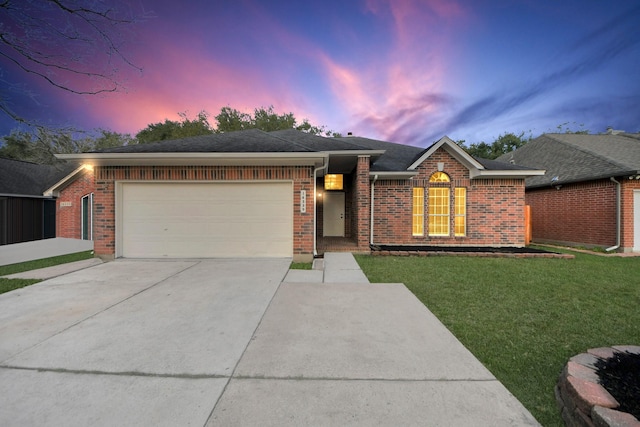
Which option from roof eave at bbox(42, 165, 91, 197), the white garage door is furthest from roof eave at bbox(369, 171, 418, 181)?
roof eave at bbox(42, 165, 91, 197)

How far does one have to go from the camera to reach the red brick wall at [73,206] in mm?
13781

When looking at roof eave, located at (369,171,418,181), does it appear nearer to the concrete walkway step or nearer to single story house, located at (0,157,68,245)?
the concrete walkway step

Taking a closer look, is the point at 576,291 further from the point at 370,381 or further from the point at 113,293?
the point at 113,293

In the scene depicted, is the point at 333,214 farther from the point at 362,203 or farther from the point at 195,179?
the point at 195,179

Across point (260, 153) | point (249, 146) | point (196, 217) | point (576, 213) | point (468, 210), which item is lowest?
point (196, 217)

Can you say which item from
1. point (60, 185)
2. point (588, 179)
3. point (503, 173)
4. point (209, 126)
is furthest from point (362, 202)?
point (209, 126)

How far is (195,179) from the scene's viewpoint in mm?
7508

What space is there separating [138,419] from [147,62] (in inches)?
359

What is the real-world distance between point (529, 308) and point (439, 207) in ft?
20.9

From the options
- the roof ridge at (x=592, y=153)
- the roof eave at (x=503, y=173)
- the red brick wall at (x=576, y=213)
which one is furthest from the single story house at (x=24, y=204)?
the roof ridge at (x=592, y=153)

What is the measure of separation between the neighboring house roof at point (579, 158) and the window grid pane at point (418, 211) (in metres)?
6.54

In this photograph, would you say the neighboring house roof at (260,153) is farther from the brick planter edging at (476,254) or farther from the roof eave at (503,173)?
the brick planter edging at (476,254)

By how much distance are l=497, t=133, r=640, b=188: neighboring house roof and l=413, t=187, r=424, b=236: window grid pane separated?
21.5 feet

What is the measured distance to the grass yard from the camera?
245 centimetres
